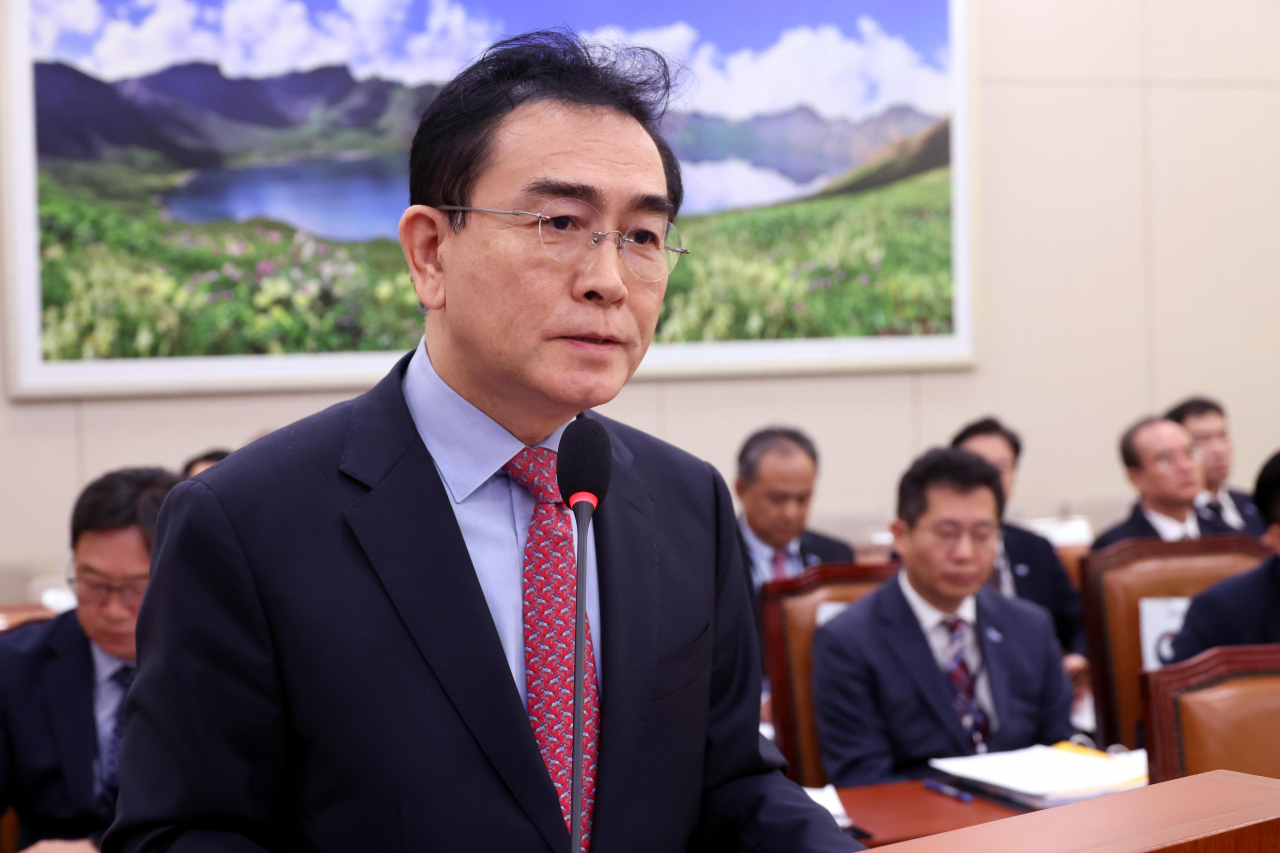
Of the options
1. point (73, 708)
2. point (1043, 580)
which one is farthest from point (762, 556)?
point (73, 708)

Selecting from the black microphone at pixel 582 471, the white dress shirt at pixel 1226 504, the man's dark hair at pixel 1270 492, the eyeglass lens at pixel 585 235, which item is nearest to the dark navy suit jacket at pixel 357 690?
the black microphone at pixel 582 471

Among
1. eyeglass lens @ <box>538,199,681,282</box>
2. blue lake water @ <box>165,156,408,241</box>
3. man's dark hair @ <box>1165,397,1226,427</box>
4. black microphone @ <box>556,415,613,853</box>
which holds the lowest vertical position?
man's dark hair @ <box>1165,397,1226,427</box>

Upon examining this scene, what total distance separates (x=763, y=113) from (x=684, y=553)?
179 inches

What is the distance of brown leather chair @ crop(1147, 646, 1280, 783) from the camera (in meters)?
1.86

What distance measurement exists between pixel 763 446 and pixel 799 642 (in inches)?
53.6

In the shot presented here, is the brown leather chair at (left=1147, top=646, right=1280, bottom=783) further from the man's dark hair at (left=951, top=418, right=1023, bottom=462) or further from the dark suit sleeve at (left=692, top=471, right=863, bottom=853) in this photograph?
the man's dark hair at (left=951, top=418, right=1023, bottom=462)

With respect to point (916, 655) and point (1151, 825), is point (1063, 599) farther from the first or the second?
point (1151, 825)

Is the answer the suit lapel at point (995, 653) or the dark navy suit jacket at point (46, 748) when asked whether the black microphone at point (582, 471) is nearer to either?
the dark navy suit jacket at point (46, 748)

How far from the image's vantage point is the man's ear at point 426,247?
1.25 m

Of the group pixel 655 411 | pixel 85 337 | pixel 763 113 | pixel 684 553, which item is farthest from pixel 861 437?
pixel 684 553

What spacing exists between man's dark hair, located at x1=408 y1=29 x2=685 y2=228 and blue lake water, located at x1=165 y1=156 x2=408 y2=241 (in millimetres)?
3748

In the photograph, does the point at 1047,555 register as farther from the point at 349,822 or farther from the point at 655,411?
the point at 349,822

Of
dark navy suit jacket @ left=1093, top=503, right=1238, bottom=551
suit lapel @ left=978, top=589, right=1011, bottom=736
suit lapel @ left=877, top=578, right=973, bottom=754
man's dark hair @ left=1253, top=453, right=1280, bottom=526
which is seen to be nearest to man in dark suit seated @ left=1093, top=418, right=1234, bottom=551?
dark navy suit jacket @ left=1093, top=503, right=1238, bottom=551

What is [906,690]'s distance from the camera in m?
2.70
